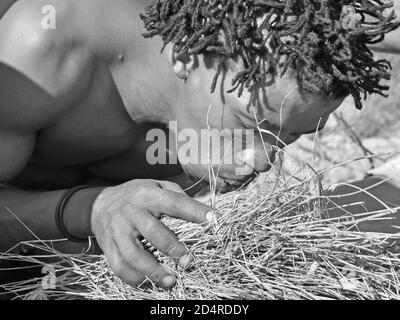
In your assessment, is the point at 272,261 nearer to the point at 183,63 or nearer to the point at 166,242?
the point at 166,242

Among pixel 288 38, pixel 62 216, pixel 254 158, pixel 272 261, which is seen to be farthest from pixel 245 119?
pixel 62 216

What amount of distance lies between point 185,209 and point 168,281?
0.49 ft

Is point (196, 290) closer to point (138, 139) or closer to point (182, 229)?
point (182, 229)

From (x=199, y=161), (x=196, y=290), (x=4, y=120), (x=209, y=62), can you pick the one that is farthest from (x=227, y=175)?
(x=4, y=120)

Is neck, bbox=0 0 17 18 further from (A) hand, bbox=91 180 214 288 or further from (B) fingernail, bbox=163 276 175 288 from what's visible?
(B) fingernail, bbox=163 276 175 288

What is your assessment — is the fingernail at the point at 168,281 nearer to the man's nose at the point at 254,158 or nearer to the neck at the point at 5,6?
the man's nose at the point at 254,158

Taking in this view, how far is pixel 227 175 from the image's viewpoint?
1910 mm

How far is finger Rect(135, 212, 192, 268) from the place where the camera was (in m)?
1.57

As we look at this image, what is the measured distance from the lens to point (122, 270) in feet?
5.26

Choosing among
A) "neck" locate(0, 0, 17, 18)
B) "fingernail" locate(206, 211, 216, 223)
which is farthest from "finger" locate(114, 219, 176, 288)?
"neck" locate(0, 0, 17, 18)

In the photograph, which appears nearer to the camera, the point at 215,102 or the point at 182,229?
the point at 182,229

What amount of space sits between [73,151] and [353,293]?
0.89 meters

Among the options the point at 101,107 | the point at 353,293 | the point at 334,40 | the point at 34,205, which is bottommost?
the point at 353,293
